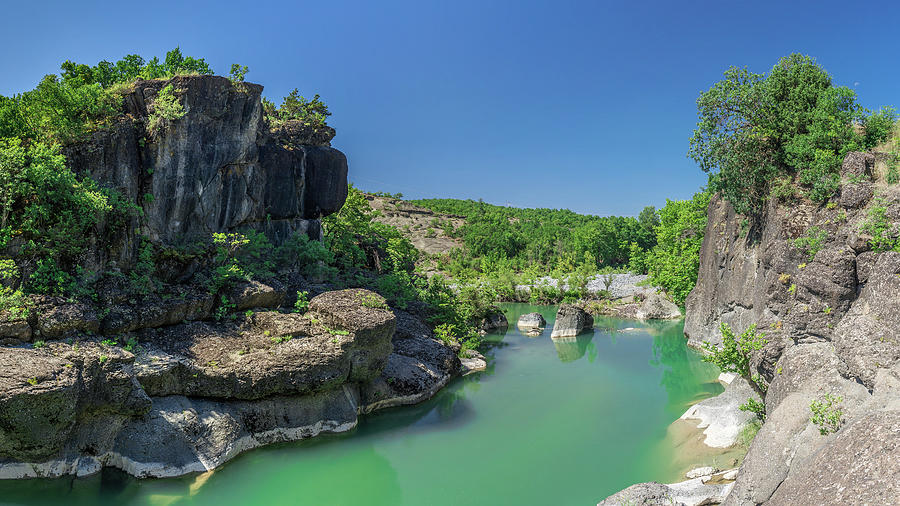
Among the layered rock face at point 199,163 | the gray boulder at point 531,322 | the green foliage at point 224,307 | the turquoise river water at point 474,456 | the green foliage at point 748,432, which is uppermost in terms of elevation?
the layered rock face at point 199,163

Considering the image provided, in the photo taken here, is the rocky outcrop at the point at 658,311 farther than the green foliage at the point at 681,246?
Yes

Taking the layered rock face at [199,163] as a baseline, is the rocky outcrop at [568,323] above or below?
below

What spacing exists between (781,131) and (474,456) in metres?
15.1

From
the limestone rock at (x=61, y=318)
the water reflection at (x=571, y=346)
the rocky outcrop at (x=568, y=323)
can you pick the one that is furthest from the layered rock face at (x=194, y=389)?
the rocky outcrop at (x=568, y=323)

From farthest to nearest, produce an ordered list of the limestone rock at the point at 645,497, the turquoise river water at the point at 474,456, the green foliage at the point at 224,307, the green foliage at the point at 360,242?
the green foliage at the point at 360,242 → the green foliage at the point at 224,307 → the turquoise river water at the point at 474,456 → the limestone rock at the point at 645,497

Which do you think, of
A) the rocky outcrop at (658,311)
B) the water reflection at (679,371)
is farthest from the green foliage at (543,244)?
the water reflection at (679,371)

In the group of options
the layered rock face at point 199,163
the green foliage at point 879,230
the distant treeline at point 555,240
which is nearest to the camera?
the green foliage at point 879,230

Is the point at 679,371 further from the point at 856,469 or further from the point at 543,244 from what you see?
the point at 543,244

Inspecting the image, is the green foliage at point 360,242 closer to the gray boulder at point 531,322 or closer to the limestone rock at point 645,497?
the gray boulder at point 531,322

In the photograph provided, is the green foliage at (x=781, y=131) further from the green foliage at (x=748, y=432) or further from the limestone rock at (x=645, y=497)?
the limestone rock at (x=645, y=497)

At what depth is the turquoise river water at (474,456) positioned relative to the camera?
10.8 meters

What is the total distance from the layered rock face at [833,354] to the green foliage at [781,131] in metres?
1.66

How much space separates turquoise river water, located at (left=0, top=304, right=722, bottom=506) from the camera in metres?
10.8

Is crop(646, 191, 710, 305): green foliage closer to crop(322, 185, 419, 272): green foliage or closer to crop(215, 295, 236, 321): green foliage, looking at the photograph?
crop(322, 185, 419, 272): green foliage
